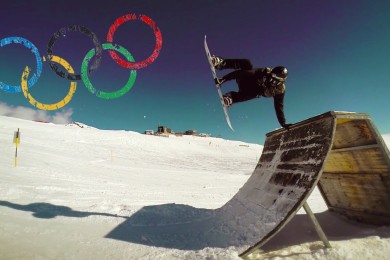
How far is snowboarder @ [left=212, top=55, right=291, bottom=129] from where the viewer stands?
5617mm

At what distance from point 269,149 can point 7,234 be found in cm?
545

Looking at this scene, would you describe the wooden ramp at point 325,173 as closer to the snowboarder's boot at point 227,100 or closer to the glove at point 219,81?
the snowboarder's boot at point 227,100

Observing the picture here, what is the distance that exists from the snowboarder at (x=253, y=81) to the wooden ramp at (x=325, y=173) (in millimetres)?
852

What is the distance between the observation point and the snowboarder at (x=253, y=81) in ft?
18.4

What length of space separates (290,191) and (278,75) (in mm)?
2596

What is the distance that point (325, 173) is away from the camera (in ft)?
20.4

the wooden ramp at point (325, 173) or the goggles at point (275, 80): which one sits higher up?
the goggles at point (275, 80)

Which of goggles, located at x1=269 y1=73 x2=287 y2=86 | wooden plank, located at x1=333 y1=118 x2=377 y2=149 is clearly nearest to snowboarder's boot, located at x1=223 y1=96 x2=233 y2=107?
goggles, located at x1=269 y1=73 x2=287 y2=86

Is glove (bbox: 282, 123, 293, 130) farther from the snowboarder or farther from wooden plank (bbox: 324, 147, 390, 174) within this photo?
wooden plank (bbox: 324, 147, 390, 174)

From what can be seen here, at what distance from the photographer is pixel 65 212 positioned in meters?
6.03

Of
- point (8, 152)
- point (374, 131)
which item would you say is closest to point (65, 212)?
point (374, 131)

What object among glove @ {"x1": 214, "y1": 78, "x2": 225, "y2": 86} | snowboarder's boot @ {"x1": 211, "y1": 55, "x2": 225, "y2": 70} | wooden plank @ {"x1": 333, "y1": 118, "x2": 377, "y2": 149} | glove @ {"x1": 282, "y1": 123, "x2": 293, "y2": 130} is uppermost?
snowboarder's boot @ {"x1": 211, "y1": 55, "x2": 225, "y2": 70}

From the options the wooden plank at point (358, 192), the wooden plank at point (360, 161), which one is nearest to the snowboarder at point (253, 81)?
the wooden plank at point (360, 161)

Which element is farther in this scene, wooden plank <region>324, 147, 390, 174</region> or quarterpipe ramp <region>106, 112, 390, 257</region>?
wooden plank <region>324, 147, 390, 174</region>
